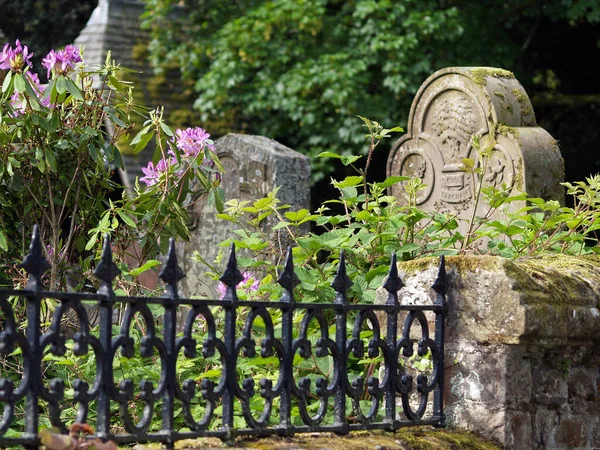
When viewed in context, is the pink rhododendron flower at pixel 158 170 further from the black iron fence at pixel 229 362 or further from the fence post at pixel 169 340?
the fence post at pixel 169 340

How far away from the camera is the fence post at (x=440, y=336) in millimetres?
3326

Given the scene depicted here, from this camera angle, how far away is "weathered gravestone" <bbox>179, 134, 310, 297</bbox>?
24.2 feet

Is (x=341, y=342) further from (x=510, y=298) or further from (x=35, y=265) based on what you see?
(x=35, y=265)

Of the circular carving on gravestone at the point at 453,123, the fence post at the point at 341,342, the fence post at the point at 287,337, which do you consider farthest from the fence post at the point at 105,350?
the circular carving on gravestone at the point at 453,123

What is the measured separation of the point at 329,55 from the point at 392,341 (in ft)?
34.5

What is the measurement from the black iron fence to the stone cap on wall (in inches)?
3.2

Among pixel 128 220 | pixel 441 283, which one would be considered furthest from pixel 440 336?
pixel 128 220

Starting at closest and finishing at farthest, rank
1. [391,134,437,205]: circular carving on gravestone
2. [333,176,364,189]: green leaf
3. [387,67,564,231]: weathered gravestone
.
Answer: [333,176,364,189]: green leaf
[387,67,564,231]: weathered gravestone
[391,134,437,205]: circular carving on gravestone

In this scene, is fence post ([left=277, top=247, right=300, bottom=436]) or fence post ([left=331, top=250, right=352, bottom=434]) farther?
fence post ([left=331, top=250, right=352, bottom=434])

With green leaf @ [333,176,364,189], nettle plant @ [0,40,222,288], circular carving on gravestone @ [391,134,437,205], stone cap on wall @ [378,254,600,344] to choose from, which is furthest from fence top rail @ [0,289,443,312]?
circular carving on gravestone @ [391,134,437,205]

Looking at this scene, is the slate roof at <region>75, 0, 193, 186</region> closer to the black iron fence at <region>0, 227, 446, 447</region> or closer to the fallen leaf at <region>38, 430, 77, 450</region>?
the black iron fence at <region>0, 227, 446, 447</region>

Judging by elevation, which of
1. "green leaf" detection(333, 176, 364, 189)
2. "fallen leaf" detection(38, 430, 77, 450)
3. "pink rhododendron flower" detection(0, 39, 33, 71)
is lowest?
"fallen leaf" detection(38, 430, 77, 450)

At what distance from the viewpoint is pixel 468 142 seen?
717 centimetres

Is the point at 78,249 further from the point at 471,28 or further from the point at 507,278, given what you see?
the point at 471,28
